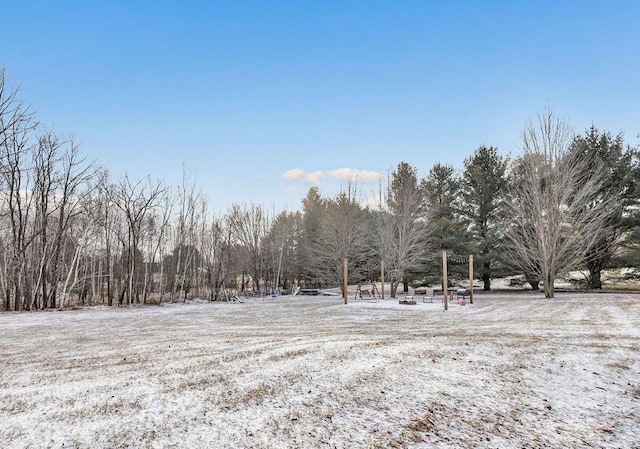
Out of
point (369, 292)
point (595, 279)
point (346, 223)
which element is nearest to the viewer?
point (369, 292)

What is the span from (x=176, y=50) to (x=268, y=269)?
60.7 ft

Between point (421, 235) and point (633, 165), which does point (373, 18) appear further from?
point (633, 165)

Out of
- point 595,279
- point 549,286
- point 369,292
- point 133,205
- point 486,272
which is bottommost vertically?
point 369,292

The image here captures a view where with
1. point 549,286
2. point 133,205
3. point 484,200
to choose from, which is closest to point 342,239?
point 484,200

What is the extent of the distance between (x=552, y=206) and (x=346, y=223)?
462 inches

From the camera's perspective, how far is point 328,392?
13.9 feet

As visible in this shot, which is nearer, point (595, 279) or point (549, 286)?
point (549, 286)

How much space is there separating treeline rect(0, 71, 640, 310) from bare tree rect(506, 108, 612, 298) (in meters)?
A: 0.08

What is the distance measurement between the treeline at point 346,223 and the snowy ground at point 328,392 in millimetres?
12559

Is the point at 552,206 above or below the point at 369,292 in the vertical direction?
above

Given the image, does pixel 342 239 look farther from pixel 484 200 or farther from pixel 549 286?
pixel 549 286

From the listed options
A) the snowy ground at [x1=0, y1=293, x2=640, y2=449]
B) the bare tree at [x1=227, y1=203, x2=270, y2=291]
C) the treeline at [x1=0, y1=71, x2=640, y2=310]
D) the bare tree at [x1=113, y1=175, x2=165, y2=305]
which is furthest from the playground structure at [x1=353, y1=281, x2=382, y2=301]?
the snowy ground at [x1=0, y1=293, x2=640, y2=449]

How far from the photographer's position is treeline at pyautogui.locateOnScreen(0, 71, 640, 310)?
17125 millimetres

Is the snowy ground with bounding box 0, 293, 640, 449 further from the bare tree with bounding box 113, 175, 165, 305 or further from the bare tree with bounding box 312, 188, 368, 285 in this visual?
the bare tree with bounding box 312, 188, 368, 285
